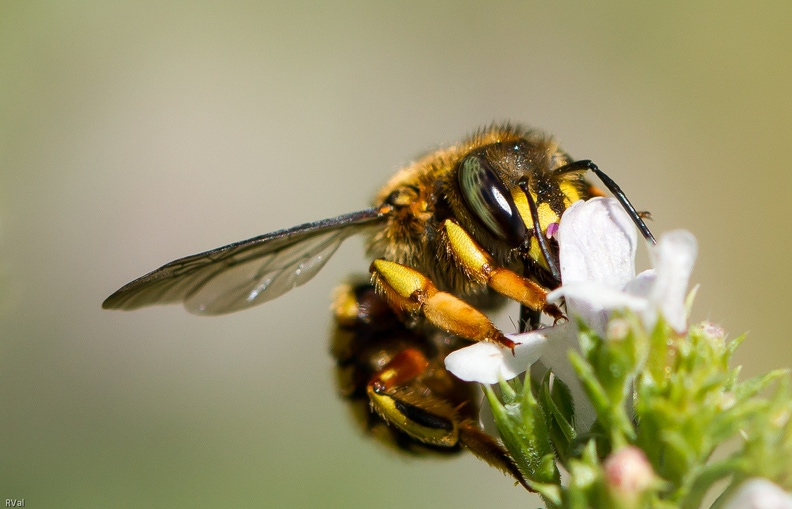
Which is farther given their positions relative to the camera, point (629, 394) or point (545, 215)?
point (545, 215)

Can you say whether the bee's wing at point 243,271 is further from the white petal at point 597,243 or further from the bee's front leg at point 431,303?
the white petal at point 597,243

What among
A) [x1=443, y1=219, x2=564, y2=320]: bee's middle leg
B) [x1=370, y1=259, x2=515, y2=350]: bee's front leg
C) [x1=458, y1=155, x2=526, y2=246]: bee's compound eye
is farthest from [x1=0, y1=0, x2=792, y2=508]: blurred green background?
[x1=458, y1=155, x2=526, y2=246]: bee's compound eye

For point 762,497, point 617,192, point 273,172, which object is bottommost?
point 762,497

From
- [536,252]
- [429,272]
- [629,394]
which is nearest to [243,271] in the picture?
[429,272]

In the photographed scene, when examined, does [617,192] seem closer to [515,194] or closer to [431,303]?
[515,194]

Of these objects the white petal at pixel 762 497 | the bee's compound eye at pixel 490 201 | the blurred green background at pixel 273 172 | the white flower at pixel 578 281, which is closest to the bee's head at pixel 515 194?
the bee's compound eye at pixel 490 201

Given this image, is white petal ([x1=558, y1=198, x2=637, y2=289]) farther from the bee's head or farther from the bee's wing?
the bee's wing
